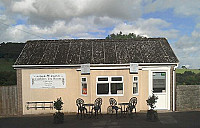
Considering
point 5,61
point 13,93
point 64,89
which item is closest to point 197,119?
point 64,89

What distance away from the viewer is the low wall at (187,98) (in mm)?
10352

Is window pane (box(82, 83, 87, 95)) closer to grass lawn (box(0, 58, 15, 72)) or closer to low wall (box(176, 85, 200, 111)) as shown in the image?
low wall (box(176, 85, 200, 111))

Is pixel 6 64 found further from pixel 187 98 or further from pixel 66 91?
pixel 187 98

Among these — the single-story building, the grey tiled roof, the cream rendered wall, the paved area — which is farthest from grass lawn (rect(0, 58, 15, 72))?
the paved area

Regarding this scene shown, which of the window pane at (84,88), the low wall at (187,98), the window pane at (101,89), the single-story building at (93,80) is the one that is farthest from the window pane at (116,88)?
the low wall at (187,98)

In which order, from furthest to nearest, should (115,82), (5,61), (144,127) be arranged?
1. (5,61)
2. (115,82)
3. (144,127)

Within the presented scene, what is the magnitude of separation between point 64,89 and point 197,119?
740cm

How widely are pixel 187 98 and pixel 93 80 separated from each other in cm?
594

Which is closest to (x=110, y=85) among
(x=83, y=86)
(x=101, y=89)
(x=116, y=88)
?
(x=116, y=88)

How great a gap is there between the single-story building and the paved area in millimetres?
900

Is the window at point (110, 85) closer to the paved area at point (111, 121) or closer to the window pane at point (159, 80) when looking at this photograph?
the paved area at point (111, 121)

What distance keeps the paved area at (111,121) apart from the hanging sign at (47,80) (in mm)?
1797

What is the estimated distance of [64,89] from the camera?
10.2 meters

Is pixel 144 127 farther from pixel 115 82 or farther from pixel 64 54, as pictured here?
pixel 64 54
